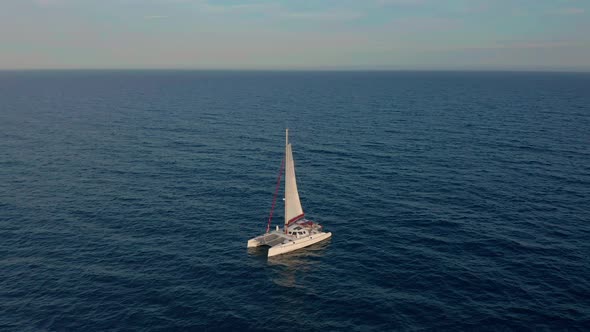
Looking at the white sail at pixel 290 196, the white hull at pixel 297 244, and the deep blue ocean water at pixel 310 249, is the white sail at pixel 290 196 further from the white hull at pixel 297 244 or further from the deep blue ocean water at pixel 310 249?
the deep blue ocean water at pixel 310 249

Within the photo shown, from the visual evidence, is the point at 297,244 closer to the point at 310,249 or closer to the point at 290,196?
the point at 310,249

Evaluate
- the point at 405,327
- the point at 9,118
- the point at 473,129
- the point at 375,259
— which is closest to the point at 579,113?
the point at 473,129

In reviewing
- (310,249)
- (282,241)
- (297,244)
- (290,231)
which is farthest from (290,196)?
(310,249)

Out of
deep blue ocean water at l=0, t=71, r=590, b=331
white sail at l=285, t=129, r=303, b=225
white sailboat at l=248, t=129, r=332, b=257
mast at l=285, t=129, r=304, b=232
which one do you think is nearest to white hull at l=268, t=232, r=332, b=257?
white sailboat at l=248, t=129, r=332, b=257

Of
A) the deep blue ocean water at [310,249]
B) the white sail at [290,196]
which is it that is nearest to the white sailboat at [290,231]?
the white sail at [290,196]

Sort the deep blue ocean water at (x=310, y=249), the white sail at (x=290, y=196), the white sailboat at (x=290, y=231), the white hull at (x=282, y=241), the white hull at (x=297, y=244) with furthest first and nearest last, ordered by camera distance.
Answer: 1. the white sail at (x=290, y=196)
2. the white sailboat at (x=290, y=231)
3. the white hull at (x=282, y=241)
4. the white hull at (x=297, y=244)
5. the deep blue ocean water at (x=310, y=249)

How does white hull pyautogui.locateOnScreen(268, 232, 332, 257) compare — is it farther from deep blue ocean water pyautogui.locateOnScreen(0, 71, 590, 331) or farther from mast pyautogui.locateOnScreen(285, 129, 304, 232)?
mast pyautogui.locateOnScreen(285, 129, 304, 232)

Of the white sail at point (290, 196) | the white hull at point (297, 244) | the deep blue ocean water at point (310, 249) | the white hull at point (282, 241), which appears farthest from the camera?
the white sail at point (290, 196)
